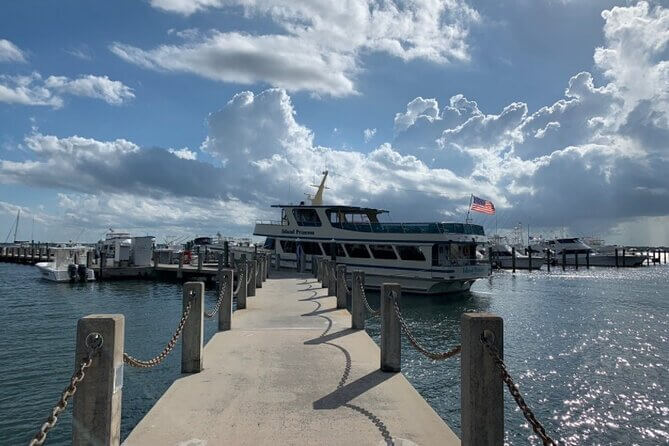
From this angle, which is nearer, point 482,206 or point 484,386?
point 484,386

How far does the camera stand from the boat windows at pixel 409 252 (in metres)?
28.0

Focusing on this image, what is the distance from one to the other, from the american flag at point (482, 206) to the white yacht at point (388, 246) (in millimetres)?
2364

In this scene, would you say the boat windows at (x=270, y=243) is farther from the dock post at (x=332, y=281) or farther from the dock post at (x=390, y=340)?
the dock post at (x=390, y=340)

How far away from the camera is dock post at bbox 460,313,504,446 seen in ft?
12.0

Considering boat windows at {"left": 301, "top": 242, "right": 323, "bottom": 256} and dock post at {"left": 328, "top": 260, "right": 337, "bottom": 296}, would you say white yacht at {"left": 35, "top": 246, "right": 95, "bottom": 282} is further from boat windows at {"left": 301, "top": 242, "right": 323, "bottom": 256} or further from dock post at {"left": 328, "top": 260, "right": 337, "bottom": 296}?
dock post at {"left": 328, "top": 260, "right": 337, "bottom": 296}

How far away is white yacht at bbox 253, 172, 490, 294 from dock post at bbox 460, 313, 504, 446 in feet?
78.9

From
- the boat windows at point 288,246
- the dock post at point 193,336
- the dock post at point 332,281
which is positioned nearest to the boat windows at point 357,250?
the boat windows at point 288,246

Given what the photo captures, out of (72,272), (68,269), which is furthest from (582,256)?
Answer: (68,269)

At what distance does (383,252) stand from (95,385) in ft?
85.5

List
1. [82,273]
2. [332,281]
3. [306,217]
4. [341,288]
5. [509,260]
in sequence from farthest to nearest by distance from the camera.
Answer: [509,260] → [82,273] → [306,217] → [332,281] → [341,288]

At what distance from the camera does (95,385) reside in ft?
11.8

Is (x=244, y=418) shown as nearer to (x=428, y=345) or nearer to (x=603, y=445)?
(x=603, y=445)

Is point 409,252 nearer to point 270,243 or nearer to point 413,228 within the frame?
point 413,228

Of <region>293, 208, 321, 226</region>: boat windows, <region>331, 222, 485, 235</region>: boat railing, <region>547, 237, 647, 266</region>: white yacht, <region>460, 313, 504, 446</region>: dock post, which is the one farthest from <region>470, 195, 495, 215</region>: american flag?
<region>547, 237, 647, 266</region>: white yacht
